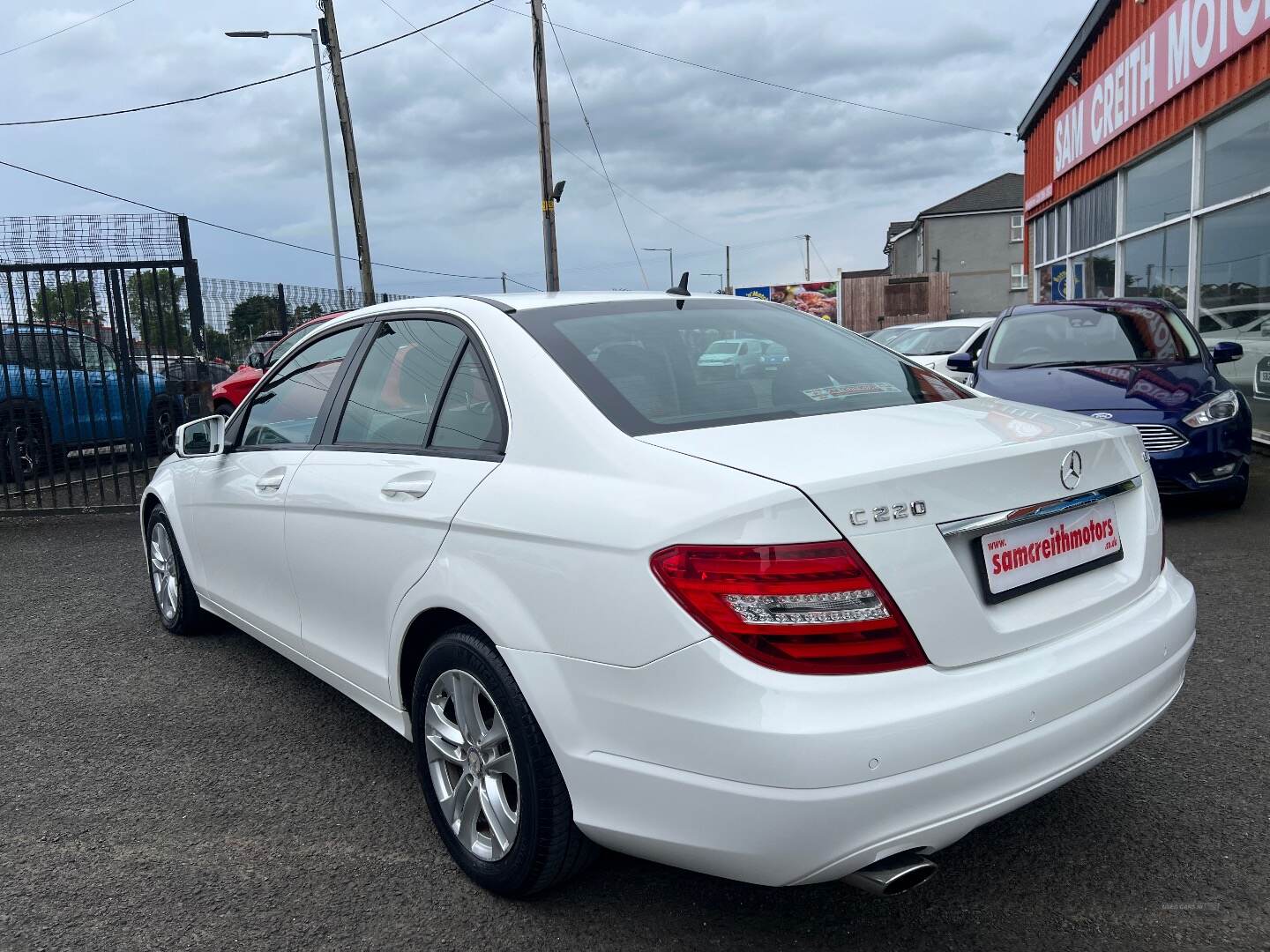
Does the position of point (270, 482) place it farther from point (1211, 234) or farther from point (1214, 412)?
point (1211, 234)

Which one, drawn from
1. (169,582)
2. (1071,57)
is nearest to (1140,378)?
(169,582)

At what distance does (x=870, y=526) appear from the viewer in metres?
1.96

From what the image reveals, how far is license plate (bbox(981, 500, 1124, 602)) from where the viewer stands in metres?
2.15

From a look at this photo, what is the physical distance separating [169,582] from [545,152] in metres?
15.5

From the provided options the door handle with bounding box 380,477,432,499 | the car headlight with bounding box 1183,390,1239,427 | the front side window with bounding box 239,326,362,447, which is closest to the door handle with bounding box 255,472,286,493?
the front side window with bounding box 239,326,362,447

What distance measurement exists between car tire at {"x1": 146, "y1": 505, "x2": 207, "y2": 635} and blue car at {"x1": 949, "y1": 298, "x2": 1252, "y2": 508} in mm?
5232

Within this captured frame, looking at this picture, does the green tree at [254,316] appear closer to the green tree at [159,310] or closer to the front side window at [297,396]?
the green tree at [159,310]

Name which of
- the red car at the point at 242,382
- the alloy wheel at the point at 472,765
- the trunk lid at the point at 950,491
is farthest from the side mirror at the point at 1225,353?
the red car at the point at 242,382

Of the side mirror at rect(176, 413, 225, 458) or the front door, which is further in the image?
the side mirror at rect(176, 413, 225, 458)

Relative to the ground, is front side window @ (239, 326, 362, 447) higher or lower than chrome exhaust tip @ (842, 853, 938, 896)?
higher

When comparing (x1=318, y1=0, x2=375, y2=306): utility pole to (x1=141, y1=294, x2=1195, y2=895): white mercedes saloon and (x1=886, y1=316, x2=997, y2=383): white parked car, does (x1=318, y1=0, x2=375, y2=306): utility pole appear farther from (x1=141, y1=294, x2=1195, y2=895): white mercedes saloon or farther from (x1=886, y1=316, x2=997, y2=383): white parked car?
(x1=141, y1=294, x2=1195, y2=895): white mercedes saloon

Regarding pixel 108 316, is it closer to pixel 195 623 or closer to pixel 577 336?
pixel 195 623

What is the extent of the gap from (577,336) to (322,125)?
71.6 feet

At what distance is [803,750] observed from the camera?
6.09 ft
